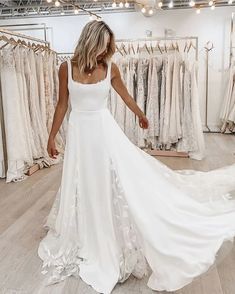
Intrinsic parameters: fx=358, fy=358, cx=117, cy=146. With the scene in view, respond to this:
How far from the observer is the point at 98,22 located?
2096 millimetres

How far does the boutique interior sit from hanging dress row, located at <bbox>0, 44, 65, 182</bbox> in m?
0.01

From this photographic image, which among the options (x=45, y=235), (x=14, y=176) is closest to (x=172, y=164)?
(x=14, y=176)

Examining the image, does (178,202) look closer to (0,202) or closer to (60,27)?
(0,202)

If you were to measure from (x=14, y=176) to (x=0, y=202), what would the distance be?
2.66 feet

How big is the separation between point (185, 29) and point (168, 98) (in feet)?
11.9

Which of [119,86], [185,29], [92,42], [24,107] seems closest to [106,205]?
[119,86]

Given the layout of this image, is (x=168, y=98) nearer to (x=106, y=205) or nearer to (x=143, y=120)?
(x=143, y=120)

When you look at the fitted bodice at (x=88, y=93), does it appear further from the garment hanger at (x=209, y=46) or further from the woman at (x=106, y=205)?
the garment hanger at (x=209, y=46)

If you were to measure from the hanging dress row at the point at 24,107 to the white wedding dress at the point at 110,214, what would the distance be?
2.30 m

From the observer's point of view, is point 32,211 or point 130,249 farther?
point 32,211

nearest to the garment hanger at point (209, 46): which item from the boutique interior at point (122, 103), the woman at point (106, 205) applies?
the boutique interior at point (122, 103)

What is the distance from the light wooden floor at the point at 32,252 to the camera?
2.05 metres

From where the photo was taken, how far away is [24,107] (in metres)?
4.54

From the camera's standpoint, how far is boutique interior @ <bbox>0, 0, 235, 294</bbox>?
2535mm
